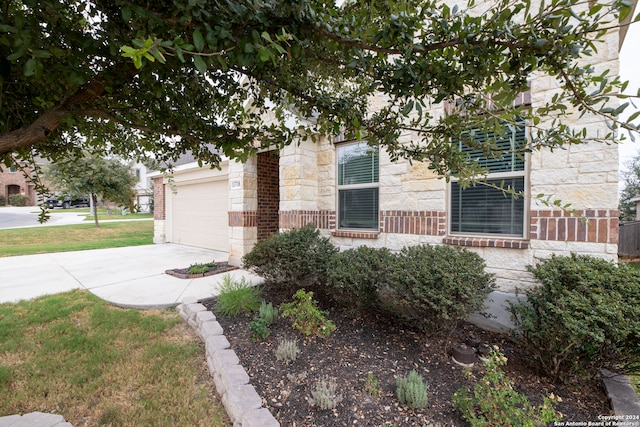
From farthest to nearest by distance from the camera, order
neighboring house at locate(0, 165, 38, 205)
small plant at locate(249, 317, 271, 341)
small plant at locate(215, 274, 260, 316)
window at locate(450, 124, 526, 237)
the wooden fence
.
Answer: neighboring house at locate(0, 165, 38, 205), the wooden fence, small plant at locate(215, 274, 260, 316), window at locate(450, 124, 526, 237), small plant at locate(249, 317, 271, 341)

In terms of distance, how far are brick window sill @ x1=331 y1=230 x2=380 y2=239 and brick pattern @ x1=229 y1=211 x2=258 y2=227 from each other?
2.26 metres

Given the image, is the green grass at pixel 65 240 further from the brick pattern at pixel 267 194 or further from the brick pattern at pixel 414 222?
the brick pattern at pixel 414 222

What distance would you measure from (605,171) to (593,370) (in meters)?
1.98

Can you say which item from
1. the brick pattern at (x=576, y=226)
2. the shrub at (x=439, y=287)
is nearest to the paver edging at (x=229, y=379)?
the shrub at (x=439, y=287)

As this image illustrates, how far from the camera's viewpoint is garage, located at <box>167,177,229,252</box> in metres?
8.29

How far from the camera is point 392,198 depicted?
4.47 meters

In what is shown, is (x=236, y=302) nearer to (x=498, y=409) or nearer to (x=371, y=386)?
(x=371, y=386)

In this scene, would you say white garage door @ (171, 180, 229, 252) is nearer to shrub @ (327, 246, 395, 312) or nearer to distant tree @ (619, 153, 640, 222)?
shrub @ (327, 246, 395, 312)

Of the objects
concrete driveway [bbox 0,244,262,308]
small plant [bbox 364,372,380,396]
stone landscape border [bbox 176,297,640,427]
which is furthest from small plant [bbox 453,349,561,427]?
concrete driveway [bbox 0,244,262,308]

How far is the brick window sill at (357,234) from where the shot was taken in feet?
15.5

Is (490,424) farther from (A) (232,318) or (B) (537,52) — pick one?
(A) (232,318)

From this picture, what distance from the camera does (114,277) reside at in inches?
224

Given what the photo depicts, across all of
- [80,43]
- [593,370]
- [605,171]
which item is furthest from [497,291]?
[80,43]

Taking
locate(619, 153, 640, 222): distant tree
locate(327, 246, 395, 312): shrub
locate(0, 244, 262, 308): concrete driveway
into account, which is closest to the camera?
locate(327, 246, 395, 312): shrub
